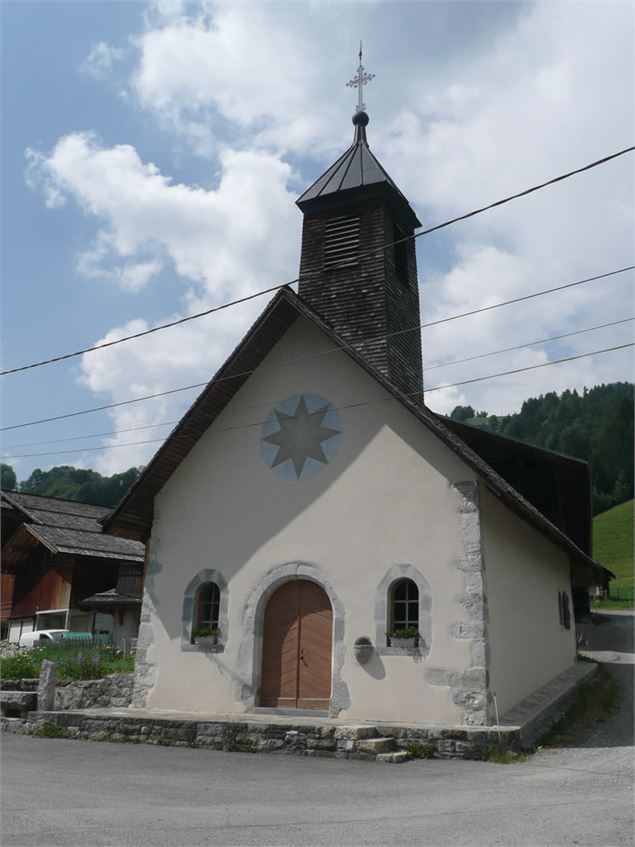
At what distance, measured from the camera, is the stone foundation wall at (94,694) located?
569 inches

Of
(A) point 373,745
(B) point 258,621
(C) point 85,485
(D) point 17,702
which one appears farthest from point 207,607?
(C) point 85,485

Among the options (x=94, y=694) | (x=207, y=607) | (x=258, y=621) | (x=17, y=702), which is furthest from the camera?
(x=94, y=694)

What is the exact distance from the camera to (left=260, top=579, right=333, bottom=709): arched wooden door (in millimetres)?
12680

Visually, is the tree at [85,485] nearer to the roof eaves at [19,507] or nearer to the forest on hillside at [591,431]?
the roof eaves at [19,507]

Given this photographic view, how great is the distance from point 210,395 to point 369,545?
410cm

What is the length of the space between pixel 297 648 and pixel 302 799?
5.62 m

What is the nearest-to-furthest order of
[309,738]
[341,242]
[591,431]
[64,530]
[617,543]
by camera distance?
1. [309,738]
2. [341,242]
3. [64,530]
4. [617,543]
5. [591,431]

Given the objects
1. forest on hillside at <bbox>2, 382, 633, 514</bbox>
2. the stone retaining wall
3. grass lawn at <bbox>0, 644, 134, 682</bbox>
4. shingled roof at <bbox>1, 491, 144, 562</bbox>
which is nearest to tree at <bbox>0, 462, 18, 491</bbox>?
forest on hillside at <bbox>2, 382, 633, 514</bbox>

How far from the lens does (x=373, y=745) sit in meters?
9.76

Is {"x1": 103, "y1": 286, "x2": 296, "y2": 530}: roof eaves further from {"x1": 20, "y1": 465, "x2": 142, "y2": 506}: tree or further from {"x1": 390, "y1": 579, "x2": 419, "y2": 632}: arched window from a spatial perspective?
{"x1": 20, "y1": 465, "x2": 142, "y2": 506}: tree

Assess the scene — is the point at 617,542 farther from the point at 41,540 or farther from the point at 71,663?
the point at 71,663

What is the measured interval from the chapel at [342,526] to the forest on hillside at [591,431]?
5020 cm

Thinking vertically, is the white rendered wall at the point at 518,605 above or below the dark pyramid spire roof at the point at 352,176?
below

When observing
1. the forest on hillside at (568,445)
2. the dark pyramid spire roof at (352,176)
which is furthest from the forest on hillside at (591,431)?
the dark pyramid spire roof at (352,176)
